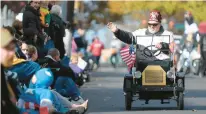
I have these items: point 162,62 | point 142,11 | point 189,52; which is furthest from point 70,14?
point 142,11

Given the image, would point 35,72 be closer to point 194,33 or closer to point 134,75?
point 134,75

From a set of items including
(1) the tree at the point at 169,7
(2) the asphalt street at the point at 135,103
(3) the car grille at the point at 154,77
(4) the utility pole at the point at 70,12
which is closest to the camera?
(2) the asphalt street at the point at 135,103

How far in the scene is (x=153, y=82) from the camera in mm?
18531

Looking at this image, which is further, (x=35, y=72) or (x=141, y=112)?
(x=141, y=112)

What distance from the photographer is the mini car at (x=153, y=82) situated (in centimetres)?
1827

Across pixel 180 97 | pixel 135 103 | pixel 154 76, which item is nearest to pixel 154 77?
pixel 154 76

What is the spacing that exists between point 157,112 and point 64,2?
17079mm

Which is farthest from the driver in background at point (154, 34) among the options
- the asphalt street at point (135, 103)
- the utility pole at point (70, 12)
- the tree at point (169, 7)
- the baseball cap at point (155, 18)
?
the tree at point (169, 7)

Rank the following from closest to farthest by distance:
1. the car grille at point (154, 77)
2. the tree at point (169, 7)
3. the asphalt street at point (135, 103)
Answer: the asphalt street at point (135, 103)
the car grille at point (154, 77)
the tree at point (169, 7)

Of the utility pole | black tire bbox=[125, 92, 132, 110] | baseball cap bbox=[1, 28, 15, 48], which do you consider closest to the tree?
the utility pole

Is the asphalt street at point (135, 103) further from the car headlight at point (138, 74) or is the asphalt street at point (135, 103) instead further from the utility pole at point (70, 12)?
the utility pole at point (70, 12)

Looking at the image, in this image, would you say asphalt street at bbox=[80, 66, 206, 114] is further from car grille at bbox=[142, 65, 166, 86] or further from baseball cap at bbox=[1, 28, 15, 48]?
baseball cap at bbox=[1, 28, 15, 48]

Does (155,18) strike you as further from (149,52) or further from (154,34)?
(149,52)

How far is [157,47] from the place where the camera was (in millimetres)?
18547
